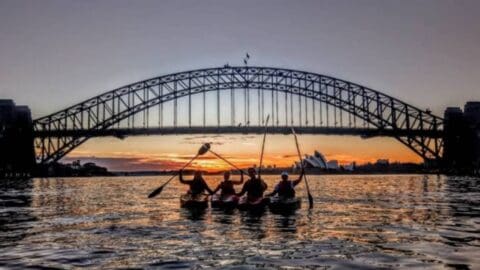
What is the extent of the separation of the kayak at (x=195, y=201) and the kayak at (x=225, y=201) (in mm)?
585

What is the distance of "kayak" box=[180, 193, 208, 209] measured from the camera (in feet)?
78.9

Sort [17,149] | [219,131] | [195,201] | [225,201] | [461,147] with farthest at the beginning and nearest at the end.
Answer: [461,147]
[17,149]
[219,131]
[195,201]
[225,201]

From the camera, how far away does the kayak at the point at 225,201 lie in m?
23.0

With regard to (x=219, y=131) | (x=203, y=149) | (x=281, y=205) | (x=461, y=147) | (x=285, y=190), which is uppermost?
(x=219, y=131)

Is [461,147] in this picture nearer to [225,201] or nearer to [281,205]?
[281,205]

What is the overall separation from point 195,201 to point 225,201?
5.80ft

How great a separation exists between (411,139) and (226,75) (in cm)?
3237

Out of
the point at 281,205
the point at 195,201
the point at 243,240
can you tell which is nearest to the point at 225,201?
the point at 195,201

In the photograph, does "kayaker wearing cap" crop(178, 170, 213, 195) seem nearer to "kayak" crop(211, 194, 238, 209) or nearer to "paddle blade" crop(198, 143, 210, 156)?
"kayak" crop(211, 194, 238, 209)

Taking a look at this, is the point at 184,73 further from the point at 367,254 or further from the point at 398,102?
the point at 367,254

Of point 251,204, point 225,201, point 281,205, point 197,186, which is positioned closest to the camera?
point 251,204

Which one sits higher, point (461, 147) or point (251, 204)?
point (461, 147)

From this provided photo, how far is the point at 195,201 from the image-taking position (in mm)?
24203

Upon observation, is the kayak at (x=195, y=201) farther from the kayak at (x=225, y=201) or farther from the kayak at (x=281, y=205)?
the kayak at (x=281, y=205)
